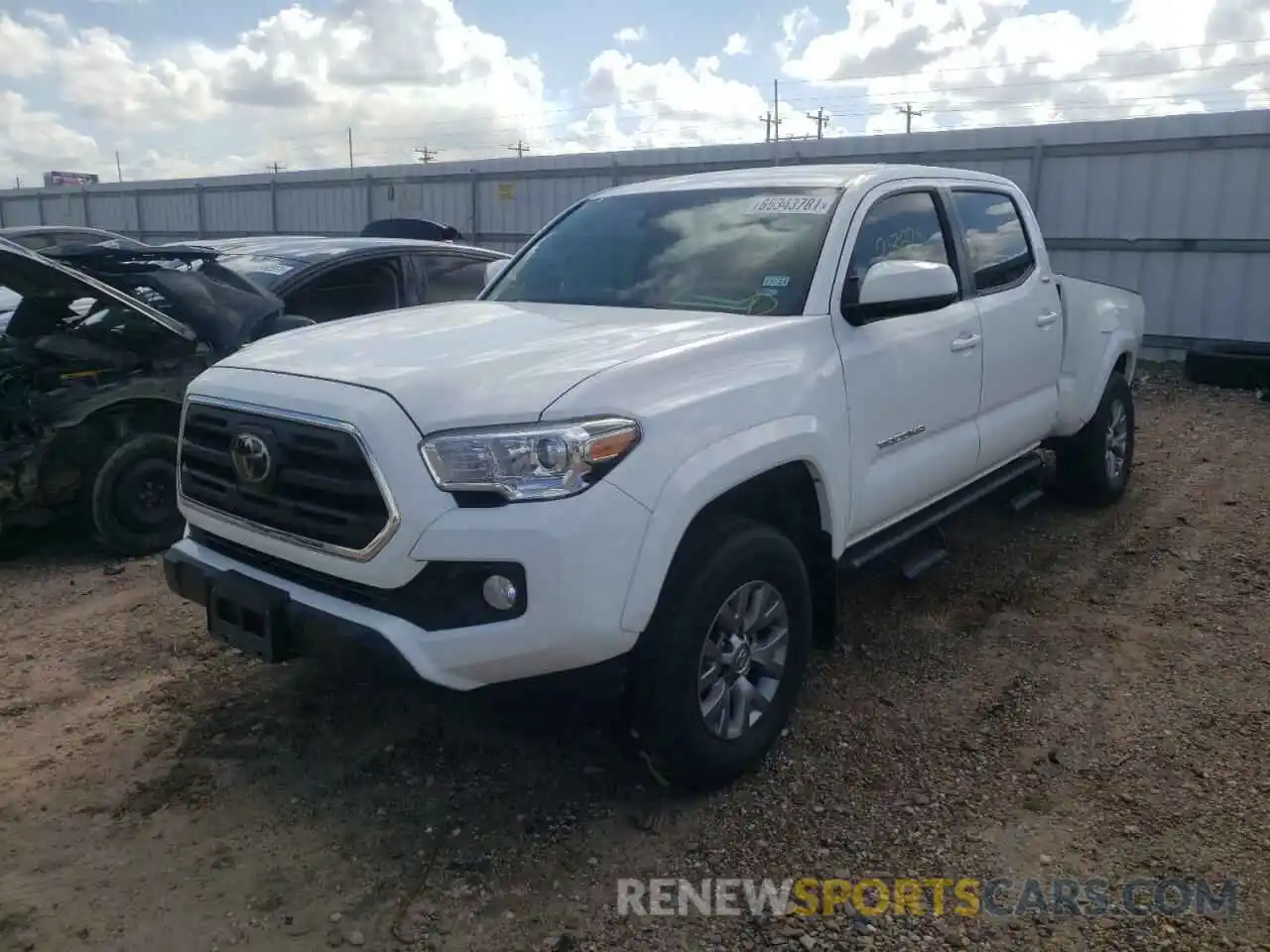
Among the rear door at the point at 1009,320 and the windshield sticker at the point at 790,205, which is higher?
the windshield sticker at the point at 790,205

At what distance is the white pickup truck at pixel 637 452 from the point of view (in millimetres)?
2732

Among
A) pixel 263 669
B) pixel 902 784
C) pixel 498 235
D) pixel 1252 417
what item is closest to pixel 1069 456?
pixel 902 784

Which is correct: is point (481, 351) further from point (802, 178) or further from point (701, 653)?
point (802, 178)

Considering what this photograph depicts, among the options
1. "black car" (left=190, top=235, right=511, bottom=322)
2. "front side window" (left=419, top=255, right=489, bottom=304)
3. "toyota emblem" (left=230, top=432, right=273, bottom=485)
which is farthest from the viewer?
"front side window" (left=419, top=255, right=489, bottom=304)

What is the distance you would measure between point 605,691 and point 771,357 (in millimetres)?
1221

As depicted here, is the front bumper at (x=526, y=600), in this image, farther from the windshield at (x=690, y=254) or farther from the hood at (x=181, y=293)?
the hood at (x=181, y=293)

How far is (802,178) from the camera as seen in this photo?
165 inches

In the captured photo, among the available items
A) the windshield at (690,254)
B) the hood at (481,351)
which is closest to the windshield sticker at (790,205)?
the windshield at (690,254)

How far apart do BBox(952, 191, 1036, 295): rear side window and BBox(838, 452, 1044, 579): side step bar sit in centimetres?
91

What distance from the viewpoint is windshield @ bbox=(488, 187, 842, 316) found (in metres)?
3.74

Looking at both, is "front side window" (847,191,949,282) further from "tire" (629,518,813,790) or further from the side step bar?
"tire" (629,518,813,790)

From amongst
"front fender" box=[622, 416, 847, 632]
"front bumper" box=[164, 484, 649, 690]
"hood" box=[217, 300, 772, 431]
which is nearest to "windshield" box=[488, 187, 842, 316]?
"hood" box=[217, 300, 772, 431]

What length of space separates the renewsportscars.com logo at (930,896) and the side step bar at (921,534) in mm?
1224

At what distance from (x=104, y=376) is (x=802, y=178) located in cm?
377
